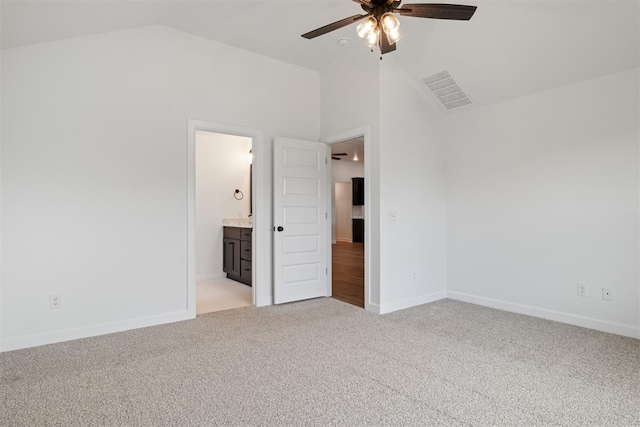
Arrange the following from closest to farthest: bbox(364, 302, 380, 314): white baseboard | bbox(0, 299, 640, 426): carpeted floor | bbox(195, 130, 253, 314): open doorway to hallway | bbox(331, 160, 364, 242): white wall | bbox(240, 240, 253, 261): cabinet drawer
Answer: bbox(0, 299, 640, 426): carpeted floor, bbox(364, 302, 380, 314): white baseboard, bbox(240, 240, 253, 261): cabinet drawer, bbox(195, 130, 253, 314): open doorway to hallway, bbox(331, 160, 364, 242): white wall

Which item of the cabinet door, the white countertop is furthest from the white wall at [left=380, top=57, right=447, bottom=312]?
the cabinet door

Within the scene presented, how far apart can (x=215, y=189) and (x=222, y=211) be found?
38cm

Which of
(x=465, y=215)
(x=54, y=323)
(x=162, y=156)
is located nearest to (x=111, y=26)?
(x=162, y=156)

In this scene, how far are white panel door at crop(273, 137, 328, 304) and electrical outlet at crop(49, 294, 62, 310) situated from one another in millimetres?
2029

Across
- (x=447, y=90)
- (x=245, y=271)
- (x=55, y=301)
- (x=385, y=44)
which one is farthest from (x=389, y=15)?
(x=245, y=271)

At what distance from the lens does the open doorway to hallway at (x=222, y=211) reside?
5.45m

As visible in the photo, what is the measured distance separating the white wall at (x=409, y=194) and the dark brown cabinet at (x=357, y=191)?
21.7ft

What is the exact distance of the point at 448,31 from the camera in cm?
343

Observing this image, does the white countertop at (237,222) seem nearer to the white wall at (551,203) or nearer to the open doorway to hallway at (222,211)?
the open doorway to hallway at (222,211)

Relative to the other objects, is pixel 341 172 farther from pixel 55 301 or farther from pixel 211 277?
pixel 55 301

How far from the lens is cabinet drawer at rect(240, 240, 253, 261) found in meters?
5.14

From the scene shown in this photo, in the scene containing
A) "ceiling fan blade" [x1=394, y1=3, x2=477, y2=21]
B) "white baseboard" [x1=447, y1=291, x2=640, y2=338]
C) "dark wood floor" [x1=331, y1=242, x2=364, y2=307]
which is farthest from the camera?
"dark wood floor" [x1=331, y1=242, x2=364, y2=307]

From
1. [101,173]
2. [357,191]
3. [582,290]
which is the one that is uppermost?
[357,191]

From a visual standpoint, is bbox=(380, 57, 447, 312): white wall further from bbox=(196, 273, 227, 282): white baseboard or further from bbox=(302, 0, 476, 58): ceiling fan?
bbox=(196, 273, 227, 282): white baseboard
